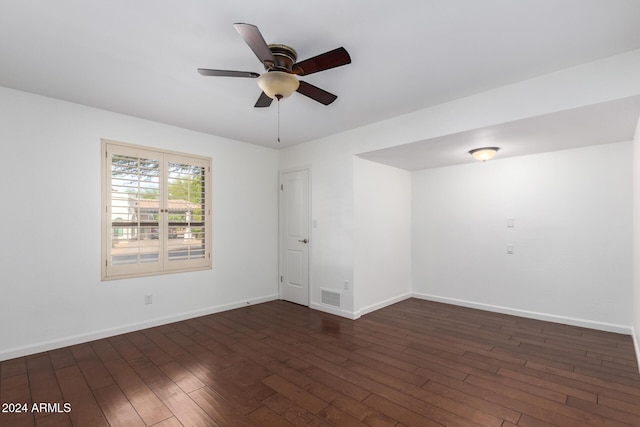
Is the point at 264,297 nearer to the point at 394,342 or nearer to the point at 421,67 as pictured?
the point at 394,342

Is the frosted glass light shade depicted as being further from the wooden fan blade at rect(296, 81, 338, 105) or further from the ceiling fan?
the wooden fan blade at rect(296, 81, 338, 105)

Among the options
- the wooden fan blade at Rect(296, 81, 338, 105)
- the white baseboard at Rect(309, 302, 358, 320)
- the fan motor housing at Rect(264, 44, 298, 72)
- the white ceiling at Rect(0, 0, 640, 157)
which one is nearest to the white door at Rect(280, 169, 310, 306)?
the white baseboard at Rect(309, 302, 358, 320)

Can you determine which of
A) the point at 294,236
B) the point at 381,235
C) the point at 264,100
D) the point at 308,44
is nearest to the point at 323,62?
the point at 308,44

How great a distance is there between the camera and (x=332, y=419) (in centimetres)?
207

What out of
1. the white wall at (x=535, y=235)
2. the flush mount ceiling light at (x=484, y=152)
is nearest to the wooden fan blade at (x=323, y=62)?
the flush mount ceiling light at (x=484, y=152)

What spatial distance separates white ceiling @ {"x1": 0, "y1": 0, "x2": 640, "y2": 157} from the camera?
6.26 ft

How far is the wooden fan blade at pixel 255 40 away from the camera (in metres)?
1.69

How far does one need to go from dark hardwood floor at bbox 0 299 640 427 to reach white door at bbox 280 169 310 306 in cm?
122

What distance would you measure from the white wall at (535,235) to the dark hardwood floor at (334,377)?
0.48 metres

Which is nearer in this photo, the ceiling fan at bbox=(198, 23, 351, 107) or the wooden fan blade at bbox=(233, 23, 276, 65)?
the wooden fan blade at bbox=(233, 23, 276, 65)

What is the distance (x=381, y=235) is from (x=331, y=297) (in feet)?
4.02

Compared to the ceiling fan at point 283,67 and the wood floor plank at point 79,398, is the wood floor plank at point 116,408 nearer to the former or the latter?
the wood floor plank at point 79,398

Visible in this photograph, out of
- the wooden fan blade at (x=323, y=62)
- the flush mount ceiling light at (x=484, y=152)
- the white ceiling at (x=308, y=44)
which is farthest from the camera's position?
the flush mount ceiling light at (x=484, y=152)

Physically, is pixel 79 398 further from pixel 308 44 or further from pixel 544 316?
pixel 544 316
